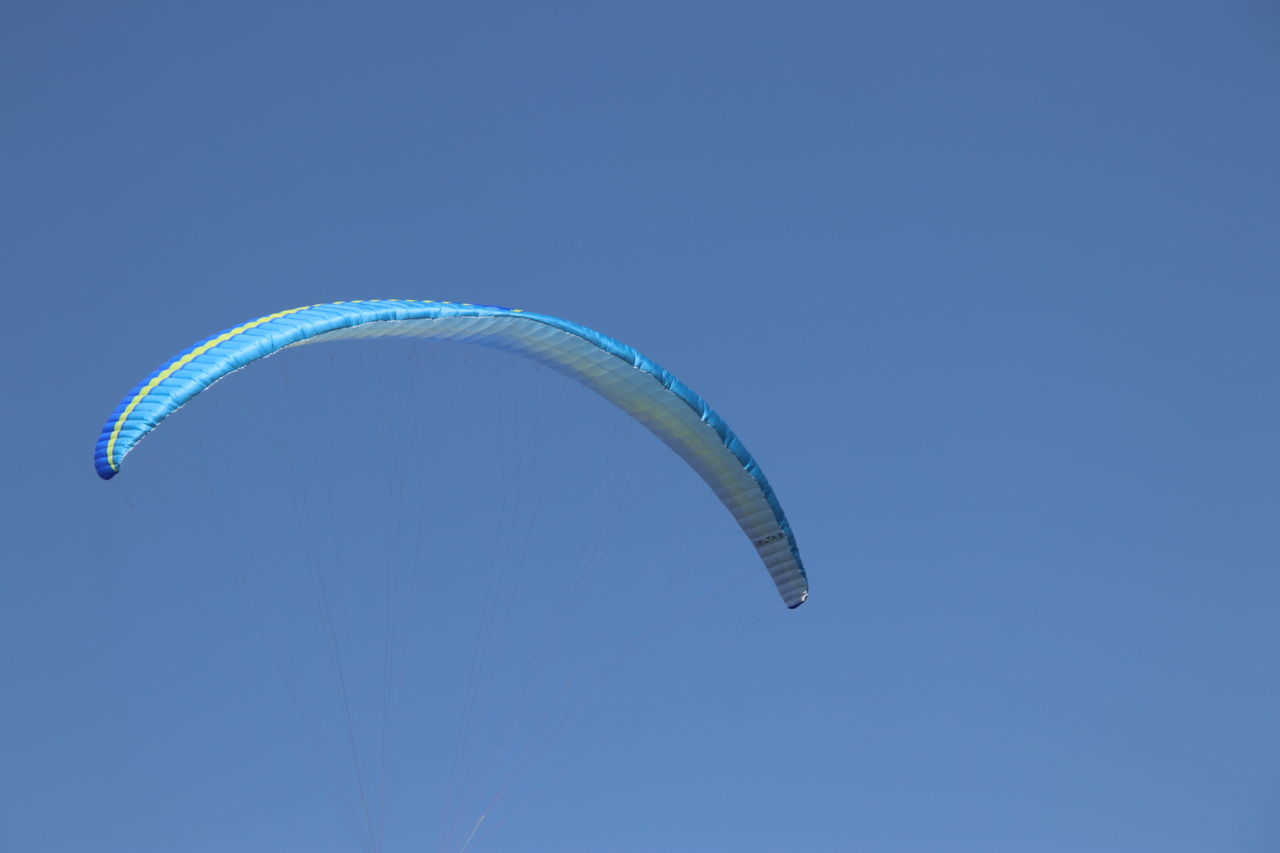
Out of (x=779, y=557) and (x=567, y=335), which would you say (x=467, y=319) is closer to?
(x=567, y=335)

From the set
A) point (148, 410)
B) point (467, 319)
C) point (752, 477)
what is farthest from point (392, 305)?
point (752, 477)

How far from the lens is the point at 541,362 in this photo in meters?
24.2

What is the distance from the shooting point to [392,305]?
2211 centimetres

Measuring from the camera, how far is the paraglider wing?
67.4 feet

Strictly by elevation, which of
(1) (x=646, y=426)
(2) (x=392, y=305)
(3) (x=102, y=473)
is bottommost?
(3) (x=102, y=473)

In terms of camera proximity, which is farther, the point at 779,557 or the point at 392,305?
the point at 779,557

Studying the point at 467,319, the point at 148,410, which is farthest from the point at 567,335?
the point at 148,410

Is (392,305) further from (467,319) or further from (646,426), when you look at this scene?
(646,426)

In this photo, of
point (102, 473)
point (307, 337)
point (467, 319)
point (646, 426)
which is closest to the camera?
point (102, 473)

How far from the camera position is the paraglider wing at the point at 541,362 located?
20.5 m

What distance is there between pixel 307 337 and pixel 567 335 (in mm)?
3234

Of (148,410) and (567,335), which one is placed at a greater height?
(567,335)

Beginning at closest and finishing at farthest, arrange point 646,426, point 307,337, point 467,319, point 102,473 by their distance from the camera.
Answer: point 102,473 < point 307,337 < point 467,319 < point 646,426

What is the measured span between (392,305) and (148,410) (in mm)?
2793
